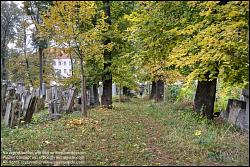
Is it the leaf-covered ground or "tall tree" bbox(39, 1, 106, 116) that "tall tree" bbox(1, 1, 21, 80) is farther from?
the leaf-covered ground

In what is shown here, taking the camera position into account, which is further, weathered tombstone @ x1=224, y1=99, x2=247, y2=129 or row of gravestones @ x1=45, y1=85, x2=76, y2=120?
row of gravestones @ x1=45, y1=85, x2=76, y2=120

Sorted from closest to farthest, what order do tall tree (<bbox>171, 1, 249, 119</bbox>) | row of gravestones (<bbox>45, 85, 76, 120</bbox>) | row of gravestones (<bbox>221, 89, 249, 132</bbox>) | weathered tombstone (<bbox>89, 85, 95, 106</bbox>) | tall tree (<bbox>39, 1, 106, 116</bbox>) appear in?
tall tree (<bbox>171, 1, 249, 119</bbox>)
row of gravestones (<bbox>221, 89, 249, 132</bbox>)
tall tree (<bbox>39, 1, 106, 116</bbox>)
row of gravestones (<bbox>45, 85, 76, 120</bbox>)
weathered tombstone (<bbox>89, 85, 95, 106</bbox>)

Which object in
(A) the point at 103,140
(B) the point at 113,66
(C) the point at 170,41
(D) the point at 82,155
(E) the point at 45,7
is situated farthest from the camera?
(B) the point at 113,66

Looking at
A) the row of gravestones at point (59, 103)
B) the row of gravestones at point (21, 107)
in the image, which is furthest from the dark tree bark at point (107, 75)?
the row of gravestones at point (21, 107)

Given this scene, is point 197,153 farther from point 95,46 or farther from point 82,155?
point 95,46

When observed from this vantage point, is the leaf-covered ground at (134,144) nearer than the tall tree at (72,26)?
Yes

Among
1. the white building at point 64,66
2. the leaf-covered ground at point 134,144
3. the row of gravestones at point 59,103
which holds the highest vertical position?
the white building at point 64,66

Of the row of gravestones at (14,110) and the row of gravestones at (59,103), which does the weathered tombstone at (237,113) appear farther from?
the row of gravestones at (14,110)

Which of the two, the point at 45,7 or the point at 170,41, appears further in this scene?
the point at 45,7

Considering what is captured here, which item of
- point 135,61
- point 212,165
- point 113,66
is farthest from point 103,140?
point 113,66

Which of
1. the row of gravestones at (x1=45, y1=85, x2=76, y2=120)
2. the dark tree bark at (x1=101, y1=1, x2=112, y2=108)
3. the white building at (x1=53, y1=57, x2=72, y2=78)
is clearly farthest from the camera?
the white building at (x1=53, y1=57, x2=72, y2=78)

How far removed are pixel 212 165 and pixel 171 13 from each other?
5068 millimetres

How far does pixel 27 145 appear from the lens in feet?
24.8

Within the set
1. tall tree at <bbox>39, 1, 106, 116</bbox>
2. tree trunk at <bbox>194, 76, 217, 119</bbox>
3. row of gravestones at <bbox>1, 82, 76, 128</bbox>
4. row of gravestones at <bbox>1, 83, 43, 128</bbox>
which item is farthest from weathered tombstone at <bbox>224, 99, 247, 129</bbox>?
row of gravestones at <bbox>1, 83, 43, 128</bbox>
